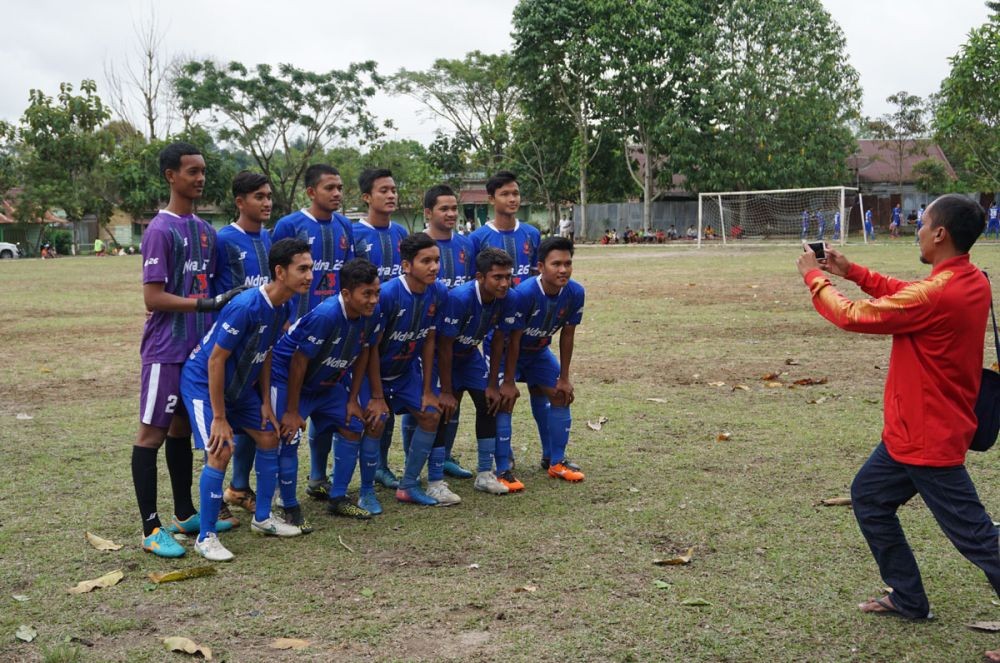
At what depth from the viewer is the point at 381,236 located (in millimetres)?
6594

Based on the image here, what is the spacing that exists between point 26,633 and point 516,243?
162 inches

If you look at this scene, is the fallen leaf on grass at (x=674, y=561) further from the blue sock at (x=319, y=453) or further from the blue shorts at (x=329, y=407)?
the blue sock at (x=319, y=453)

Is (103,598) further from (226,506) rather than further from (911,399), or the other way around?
(911,399)

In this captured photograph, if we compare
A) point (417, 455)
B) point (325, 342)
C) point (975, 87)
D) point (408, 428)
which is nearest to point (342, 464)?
point (417, 455)

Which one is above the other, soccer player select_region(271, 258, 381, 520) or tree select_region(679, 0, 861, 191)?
tree select_region(679, 0, 861, 191)

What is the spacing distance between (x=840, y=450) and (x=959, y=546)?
117 inches

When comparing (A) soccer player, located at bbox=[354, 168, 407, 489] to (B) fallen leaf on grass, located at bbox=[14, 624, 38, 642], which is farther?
(A) soccer player, located at bbox=[354, 168, 407, 489]

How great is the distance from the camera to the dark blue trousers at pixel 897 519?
3725mm

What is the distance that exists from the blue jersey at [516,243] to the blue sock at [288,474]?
6.82 ft

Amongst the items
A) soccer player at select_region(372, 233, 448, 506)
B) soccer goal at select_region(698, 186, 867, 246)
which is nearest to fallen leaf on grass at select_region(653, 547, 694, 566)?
soccer player at select_region(372, 233, 448, 506)

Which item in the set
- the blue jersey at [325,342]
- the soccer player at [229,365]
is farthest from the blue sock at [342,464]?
the soccer player at [229,365]

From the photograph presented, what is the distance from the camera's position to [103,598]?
4.34 metres

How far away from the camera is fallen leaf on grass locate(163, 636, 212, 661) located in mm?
3740

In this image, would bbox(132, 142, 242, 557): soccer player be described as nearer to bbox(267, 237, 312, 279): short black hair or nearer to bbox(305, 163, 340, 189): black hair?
bbox(267, 237, 312, 279): short black hair
